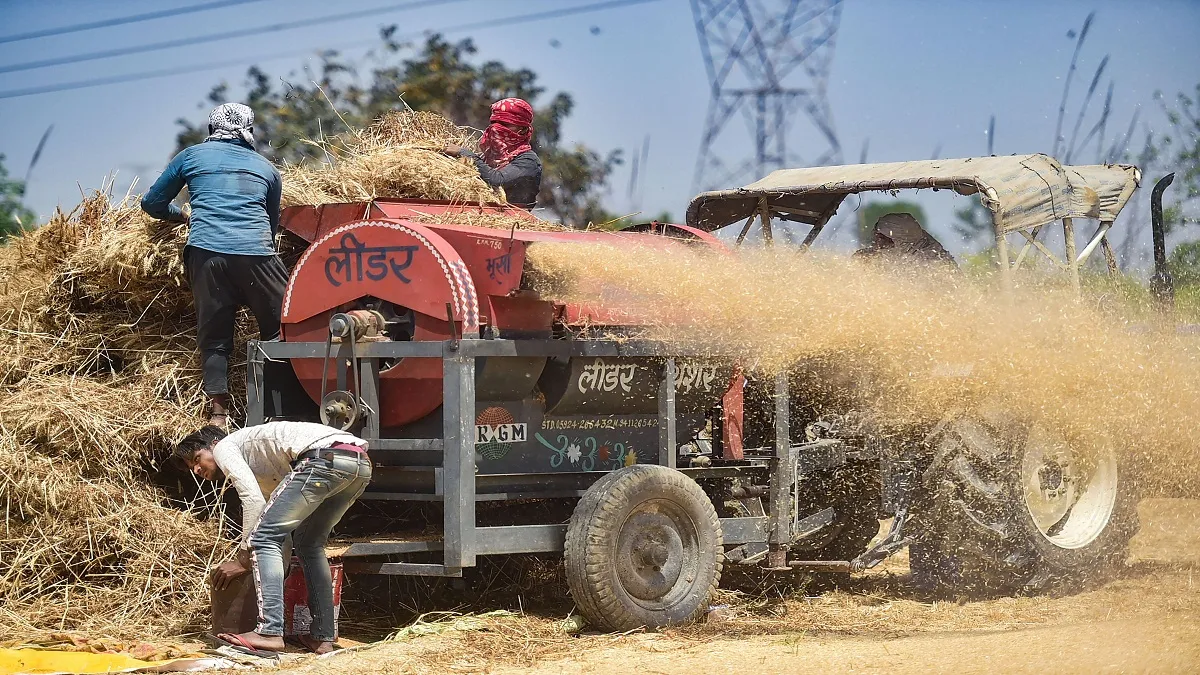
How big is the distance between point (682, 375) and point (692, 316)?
0.35 m

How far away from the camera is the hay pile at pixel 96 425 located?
636 centimetres

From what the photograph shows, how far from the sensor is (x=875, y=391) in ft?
24.5

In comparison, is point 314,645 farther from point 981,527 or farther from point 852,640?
point 981,527

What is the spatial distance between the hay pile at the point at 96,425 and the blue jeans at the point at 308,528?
0.75m

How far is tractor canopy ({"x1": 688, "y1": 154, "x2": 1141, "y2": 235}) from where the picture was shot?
25.1ft

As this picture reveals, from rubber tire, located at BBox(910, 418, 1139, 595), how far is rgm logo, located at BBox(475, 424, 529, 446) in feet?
7.74

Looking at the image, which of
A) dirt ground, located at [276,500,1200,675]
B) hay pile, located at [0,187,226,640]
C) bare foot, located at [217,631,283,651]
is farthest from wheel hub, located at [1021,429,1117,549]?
hay pile, located at [0,187,226,640]

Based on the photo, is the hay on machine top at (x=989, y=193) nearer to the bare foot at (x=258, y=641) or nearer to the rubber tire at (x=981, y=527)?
the rubber tire at (x=981, y=527)

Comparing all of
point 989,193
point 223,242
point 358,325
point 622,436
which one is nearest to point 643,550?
point 622,436

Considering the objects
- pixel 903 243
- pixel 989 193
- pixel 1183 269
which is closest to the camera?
pixel 989 193

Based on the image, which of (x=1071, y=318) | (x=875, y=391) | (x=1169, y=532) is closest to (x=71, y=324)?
(x=875, y=391)

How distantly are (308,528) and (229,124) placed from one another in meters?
2.16

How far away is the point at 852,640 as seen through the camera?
6.33 metres

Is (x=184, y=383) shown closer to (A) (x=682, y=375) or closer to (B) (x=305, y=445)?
(B) (x=305, y=445)
